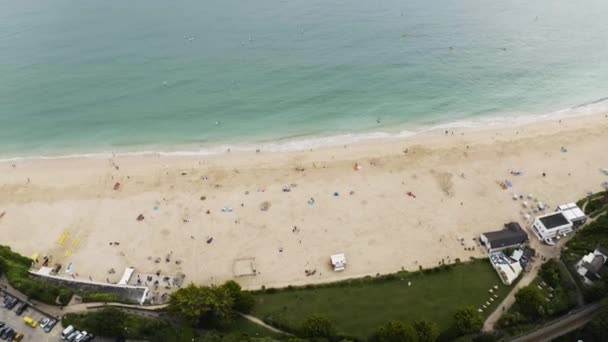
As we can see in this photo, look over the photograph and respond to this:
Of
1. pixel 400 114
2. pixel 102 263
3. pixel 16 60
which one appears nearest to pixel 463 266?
pixel 400 114

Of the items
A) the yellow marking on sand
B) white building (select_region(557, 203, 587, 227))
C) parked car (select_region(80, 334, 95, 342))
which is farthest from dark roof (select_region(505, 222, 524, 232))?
the yellow marking on sand

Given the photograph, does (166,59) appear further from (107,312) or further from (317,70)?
(107,312)

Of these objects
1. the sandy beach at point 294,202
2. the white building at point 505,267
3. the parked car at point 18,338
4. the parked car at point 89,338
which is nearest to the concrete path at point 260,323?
the sandy beach at point 294,202

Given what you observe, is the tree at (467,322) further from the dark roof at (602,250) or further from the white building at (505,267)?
the dark roof at (602,250)

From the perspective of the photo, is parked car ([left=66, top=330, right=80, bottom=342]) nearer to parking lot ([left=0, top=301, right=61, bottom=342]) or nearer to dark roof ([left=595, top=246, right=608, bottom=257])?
parking lot ([left=0, top=301, right=61, bottom=342])

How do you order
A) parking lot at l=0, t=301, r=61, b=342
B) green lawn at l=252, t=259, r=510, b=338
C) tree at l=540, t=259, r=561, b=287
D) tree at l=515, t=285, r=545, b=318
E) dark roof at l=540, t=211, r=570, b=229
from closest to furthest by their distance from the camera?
tree at l=515, t=285, r=545, b=318 → parking lot at l=0, t=301, r=61, b=342 → green lawn at l=252, t=259, r=510, b=338 → tree at l=540, t=259, r=561, b=287 → dark roof at l=540, t=211, r=570, b=229

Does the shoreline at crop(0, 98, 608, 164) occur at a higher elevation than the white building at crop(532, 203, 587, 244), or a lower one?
higher

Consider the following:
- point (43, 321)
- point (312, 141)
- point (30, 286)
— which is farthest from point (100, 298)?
point (312, 141)

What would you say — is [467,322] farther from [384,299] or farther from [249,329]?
[249,329]
